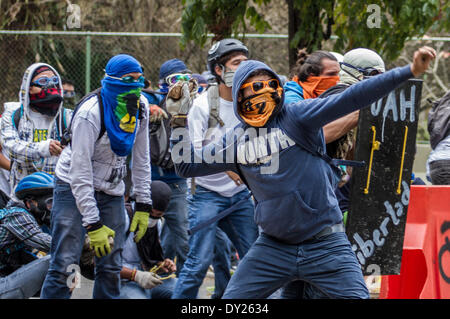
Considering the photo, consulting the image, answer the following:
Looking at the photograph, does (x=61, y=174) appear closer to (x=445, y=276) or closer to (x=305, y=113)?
(x=305, y=113)

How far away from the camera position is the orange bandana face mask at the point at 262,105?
383cm

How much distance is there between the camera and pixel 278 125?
3.83 meters

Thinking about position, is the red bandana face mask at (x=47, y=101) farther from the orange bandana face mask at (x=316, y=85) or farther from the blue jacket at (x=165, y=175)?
the orange bandana face mask at (x=316, y=85)

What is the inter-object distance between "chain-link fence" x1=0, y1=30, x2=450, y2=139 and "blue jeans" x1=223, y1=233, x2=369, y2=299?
259 inches

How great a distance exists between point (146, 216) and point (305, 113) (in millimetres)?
2088

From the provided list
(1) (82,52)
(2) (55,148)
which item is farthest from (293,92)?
(1) (82,52)

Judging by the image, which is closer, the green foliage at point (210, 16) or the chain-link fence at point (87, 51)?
the green foliage at point (210, 16)

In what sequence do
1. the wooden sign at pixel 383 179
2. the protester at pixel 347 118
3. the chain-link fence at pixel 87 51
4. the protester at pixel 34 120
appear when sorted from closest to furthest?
the protester at pixel 347 118, the wooden sign at pixel 383 179, the protester at pixel 34 120, the chain-link fence at pixel 87 51

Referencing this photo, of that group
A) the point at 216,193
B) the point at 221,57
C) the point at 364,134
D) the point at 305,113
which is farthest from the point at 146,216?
the point at 305,113

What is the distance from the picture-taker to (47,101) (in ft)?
19.7

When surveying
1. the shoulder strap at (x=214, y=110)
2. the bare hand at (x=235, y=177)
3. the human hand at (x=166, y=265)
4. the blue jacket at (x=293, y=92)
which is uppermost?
the blue jacket at (x=293, y=92)

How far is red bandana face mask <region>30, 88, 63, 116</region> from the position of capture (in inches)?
237

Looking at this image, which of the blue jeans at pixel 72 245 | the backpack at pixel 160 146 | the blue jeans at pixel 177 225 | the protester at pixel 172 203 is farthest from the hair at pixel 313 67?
the blue jeans at pixel 177 225

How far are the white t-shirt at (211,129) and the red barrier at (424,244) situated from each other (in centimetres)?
134
